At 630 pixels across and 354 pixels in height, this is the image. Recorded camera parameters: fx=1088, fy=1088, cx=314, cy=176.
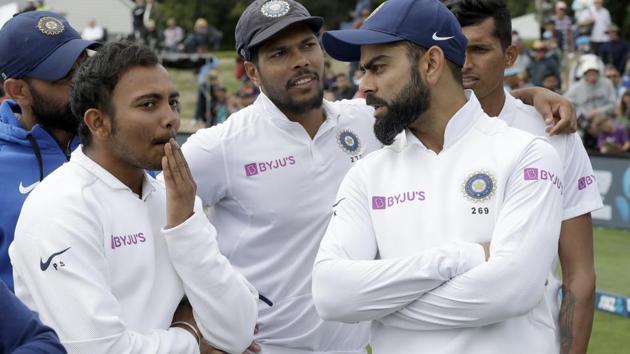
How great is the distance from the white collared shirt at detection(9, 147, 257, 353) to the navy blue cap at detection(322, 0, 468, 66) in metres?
0.98

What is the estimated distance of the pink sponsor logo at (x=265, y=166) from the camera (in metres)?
5.35

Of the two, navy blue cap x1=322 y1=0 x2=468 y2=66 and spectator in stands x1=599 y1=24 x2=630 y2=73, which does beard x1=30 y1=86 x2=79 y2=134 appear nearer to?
navy blue cap x1=322 y1=0 x2=468 y2=66

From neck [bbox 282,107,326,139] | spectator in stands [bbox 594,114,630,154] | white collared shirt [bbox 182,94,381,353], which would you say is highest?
neck [bbox 282,107,326,139]

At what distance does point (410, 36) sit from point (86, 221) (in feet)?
4.66

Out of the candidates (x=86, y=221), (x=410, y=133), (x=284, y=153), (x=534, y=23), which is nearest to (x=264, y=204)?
(x=284, y=153)

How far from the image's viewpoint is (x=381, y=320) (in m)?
4.14

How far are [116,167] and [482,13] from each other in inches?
79.5

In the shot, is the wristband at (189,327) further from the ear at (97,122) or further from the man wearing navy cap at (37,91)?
the man wearing navy cap at (37,91)

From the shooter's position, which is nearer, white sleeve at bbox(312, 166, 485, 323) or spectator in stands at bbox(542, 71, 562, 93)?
white sleeve at bbox(312, 166, 485, 323)

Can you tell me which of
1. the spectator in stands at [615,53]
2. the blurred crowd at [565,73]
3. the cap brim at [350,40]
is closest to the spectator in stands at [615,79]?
the blurred crowd at [565,73]

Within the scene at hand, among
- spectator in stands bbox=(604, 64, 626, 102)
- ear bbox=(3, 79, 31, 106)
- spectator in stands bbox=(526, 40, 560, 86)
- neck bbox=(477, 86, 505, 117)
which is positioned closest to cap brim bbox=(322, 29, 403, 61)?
neck bbox=(477, 86, 505, 117)

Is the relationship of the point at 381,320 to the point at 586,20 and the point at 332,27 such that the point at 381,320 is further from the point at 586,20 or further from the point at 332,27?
the point at 332,27

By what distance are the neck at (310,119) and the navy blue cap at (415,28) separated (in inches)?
43.6

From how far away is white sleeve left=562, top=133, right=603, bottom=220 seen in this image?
4.70m
